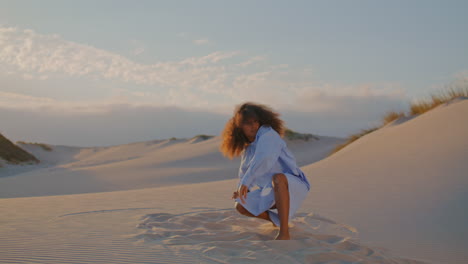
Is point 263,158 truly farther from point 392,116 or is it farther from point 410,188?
point 392,116

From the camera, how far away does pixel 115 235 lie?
12.9ft

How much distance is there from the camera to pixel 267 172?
390cm

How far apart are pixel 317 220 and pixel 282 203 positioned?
4.42 ft

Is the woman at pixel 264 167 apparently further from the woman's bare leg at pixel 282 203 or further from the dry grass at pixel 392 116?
the dry grass at pixel 392 116

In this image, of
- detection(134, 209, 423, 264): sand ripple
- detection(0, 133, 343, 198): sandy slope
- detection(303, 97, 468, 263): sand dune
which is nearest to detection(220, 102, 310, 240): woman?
detection(134, 209, 423, 264): sand ripple

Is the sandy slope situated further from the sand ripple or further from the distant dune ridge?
the sand ripple

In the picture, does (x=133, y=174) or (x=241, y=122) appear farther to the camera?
(x=133, y=174)

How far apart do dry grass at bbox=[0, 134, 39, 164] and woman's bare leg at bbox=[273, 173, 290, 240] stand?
736 inches

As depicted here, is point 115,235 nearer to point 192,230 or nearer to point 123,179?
point 192,230

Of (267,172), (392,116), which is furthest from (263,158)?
(392,116)

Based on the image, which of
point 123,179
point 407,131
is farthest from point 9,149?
point 407,131

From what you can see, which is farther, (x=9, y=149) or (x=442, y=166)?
(x=9, y=149)

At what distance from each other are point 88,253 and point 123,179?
12637 millimetres

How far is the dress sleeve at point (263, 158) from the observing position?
12.4ft
